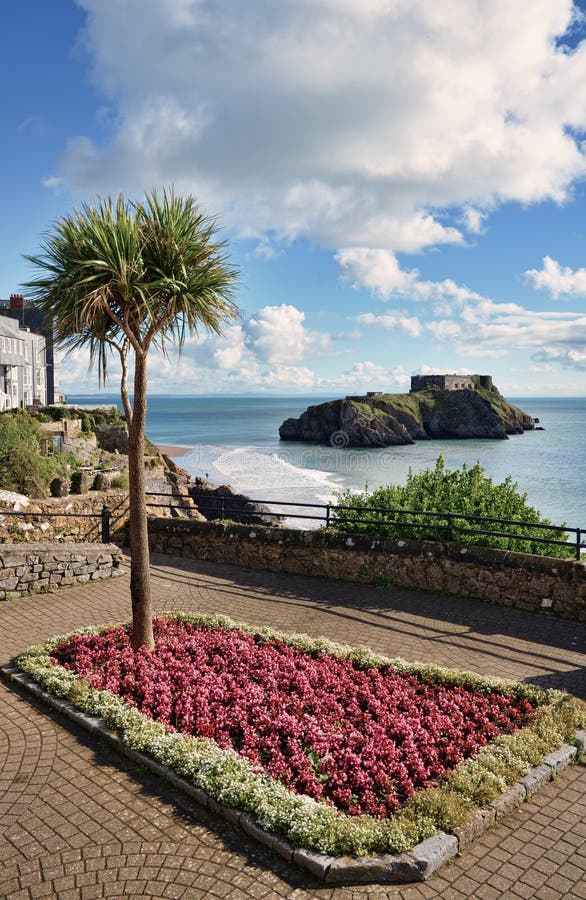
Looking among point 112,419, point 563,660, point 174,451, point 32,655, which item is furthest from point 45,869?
point 174,451

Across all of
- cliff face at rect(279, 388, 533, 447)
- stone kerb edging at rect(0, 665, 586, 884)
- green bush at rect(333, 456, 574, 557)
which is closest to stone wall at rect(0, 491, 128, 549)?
green bush at rect(333, 456, 574, 557)

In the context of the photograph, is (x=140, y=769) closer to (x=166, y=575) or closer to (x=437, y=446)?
(x=166, y=575)

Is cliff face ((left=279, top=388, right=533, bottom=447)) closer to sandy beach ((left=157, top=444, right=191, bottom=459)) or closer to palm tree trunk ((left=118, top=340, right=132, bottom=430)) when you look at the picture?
sandy beach ((left=157, top=444, right=191, bottom=459))

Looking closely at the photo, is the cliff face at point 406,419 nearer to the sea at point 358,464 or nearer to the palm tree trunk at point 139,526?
the sea at point 358,464

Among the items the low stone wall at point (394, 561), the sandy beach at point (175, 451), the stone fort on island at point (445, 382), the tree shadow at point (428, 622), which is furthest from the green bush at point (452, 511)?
the stone fort on island at point (445, 382)

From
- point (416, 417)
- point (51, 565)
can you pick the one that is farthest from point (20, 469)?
point (416, 417)

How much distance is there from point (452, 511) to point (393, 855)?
996 cm

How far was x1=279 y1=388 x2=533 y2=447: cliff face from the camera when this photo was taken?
13638cm

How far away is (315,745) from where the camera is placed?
653cm

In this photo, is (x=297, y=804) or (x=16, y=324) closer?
(x=297, y=804)

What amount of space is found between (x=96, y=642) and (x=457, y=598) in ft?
22.5

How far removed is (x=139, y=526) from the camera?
9266mm

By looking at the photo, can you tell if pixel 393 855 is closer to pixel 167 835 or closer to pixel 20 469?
pixel 167 835

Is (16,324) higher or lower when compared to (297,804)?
higher
